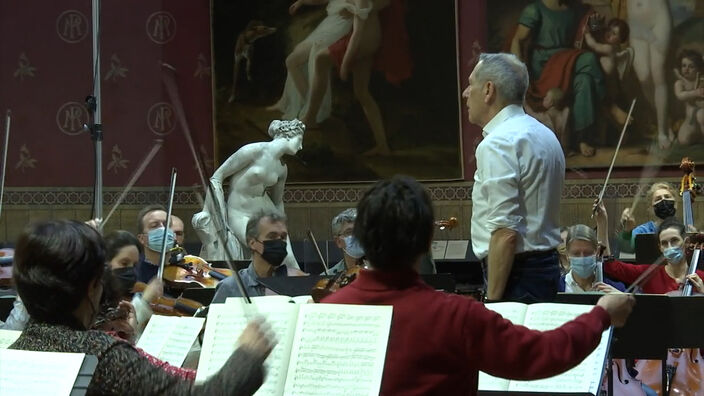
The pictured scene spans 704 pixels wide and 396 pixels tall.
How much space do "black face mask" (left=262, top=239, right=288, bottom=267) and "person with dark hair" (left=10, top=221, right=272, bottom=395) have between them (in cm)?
296

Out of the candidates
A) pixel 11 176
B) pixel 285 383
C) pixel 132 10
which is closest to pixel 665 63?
pixel 132 10

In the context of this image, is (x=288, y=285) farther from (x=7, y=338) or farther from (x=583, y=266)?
(x=7, y=338)

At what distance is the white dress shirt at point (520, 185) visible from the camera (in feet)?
11.4

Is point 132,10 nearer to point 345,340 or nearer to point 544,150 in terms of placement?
point 544,150

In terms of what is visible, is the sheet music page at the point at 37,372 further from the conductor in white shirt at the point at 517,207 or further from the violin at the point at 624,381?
the violin at the point at 624,381

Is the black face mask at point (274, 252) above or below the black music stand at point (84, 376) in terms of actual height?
below

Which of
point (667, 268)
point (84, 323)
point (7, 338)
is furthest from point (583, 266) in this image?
point (84, 323)

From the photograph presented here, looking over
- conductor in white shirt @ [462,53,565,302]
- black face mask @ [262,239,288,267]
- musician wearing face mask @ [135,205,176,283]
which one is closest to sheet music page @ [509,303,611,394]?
conductor in white shirt @ [462,53,565,302]

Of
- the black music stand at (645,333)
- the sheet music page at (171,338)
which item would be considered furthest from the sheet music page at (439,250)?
the sheet music page at (171,338)

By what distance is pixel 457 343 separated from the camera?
227 cm

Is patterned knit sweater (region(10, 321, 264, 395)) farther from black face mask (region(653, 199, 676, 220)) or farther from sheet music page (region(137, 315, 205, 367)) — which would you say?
black face mask (region(653, 199, 676, 220))

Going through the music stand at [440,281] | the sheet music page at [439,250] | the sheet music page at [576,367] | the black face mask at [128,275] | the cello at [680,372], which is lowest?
the sheet music page at [439,250]

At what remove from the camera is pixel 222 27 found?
38.9 feet

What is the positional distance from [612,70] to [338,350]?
29.1 ft
